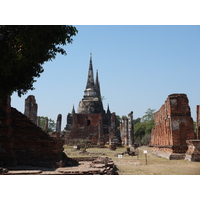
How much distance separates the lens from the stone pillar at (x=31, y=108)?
22.4 m

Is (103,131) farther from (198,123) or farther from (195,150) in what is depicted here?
(195,150)

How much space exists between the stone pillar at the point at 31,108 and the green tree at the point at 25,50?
50.6 feet

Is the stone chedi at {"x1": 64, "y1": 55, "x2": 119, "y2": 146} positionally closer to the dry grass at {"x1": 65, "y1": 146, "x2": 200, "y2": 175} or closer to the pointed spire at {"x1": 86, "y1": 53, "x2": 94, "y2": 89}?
the pointed spire at {"x1": 86, "y1": 53, "x2": 94, "y2": 89}

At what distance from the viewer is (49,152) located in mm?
8836

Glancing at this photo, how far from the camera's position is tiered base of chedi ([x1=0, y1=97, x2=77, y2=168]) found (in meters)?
8.47

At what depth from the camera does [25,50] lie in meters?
6.18

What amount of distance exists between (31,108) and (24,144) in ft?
47.5

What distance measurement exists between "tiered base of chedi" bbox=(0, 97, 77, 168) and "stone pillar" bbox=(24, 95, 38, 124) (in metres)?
13.4

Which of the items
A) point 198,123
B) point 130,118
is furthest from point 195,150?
point 130,118

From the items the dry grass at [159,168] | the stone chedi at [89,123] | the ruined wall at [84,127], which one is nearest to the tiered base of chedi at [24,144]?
the dry grass at [159,168]

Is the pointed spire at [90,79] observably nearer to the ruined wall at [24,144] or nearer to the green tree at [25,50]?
the ruined wall at [24,144]

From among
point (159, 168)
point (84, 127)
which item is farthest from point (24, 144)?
point (84, 127)

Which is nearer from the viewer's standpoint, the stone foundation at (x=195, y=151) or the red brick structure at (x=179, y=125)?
the stone foundation at (x=195, y=151)

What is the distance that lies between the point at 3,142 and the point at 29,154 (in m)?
1.00
